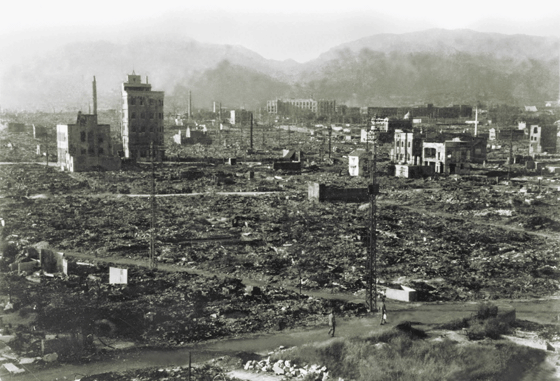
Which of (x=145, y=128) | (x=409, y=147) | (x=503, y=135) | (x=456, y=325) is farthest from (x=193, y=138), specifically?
A: (x=456, y=325)

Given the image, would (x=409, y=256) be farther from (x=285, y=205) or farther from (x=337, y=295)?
(x=285, y=205)

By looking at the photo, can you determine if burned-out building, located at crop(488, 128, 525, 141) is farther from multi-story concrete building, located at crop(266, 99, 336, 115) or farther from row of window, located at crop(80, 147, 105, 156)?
row of window, located at crop(80, 147, 105, 156)

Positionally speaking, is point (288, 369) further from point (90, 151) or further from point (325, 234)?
point (90, 151)

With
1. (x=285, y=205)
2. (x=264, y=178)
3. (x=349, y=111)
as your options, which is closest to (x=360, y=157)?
(x=264, y=178)

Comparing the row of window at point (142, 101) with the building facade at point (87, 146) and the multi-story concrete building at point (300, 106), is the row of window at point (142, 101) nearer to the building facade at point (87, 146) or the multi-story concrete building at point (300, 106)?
the building facade at point (87, 146)

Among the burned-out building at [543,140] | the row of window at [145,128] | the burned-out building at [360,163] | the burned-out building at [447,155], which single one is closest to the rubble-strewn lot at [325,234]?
the burned-out building at [360,163]

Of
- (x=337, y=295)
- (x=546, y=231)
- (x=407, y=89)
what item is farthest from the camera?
(x=407, y=89)
